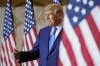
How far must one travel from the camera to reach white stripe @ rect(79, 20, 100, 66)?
61.9 inches

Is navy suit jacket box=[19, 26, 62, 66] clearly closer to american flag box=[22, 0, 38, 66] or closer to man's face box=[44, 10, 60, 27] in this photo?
man's face box=[44, 10, 60, 27]

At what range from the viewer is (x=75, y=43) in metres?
1.62

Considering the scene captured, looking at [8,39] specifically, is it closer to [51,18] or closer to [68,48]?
[51,18]

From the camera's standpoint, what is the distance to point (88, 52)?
159 cm

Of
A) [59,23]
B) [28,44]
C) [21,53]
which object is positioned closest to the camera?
[59,23]

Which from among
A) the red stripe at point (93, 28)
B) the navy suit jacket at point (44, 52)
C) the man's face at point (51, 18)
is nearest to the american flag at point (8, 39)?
the navy suit jacket at point (44, 52)

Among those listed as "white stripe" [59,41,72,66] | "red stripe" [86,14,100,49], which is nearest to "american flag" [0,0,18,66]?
"white stripe" [59,41,72,66]

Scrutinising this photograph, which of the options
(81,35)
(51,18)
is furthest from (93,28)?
(51,18)

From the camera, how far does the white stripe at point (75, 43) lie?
1.60 metres

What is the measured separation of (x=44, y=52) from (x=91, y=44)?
0.66 m

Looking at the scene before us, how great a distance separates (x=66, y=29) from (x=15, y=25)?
311 cm

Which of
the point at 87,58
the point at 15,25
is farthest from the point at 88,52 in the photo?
the point at 15,25

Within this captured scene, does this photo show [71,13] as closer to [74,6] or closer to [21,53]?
[74,6]

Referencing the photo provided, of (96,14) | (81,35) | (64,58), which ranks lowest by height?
(64,58)
